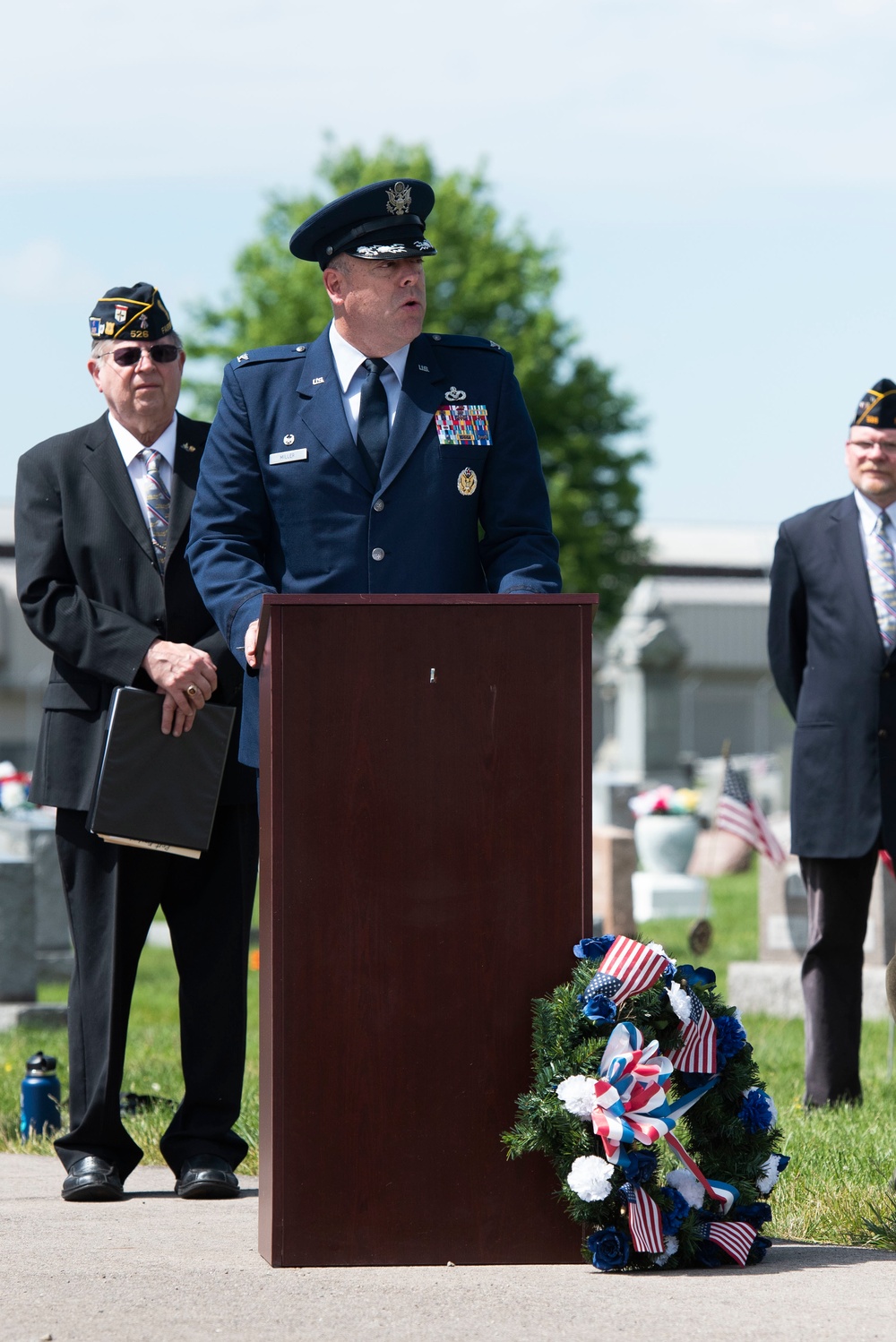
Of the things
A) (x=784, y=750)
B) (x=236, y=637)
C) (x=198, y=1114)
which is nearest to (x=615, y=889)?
(x=198, y=1114)

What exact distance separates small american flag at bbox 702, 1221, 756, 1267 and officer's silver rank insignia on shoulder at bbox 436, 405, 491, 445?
5.16ft

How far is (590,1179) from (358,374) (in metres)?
1.73

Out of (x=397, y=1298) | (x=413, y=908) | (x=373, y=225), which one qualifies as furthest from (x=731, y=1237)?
(x=373, y=225)

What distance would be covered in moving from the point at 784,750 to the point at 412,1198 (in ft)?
106

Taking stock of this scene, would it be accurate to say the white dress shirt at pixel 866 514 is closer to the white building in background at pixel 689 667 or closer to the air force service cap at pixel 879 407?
the air force service cap at pixel 879 407

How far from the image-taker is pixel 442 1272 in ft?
11.7

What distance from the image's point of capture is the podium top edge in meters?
Answer: 3.67

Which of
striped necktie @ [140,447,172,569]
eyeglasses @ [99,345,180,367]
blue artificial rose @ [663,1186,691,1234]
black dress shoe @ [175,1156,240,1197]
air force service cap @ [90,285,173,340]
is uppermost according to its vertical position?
air force service cap @ [90,285,173,340]

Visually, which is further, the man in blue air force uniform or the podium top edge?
the man in blue air force uniform

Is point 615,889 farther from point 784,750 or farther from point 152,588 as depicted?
point 784,750

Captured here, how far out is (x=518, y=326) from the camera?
120 feet

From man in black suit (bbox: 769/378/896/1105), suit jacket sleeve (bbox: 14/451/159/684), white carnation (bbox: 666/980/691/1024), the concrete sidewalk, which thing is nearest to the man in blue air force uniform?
suit jacket sleeve (bbox: 14/451/159/684)

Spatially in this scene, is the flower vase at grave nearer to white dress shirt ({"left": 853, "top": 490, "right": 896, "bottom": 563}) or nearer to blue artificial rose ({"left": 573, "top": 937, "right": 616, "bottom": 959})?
white dress shirt ({"left": 853, "top": 490, "right": 896, "bottom": 563})

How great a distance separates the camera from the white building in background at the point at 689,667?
100.0 ft
